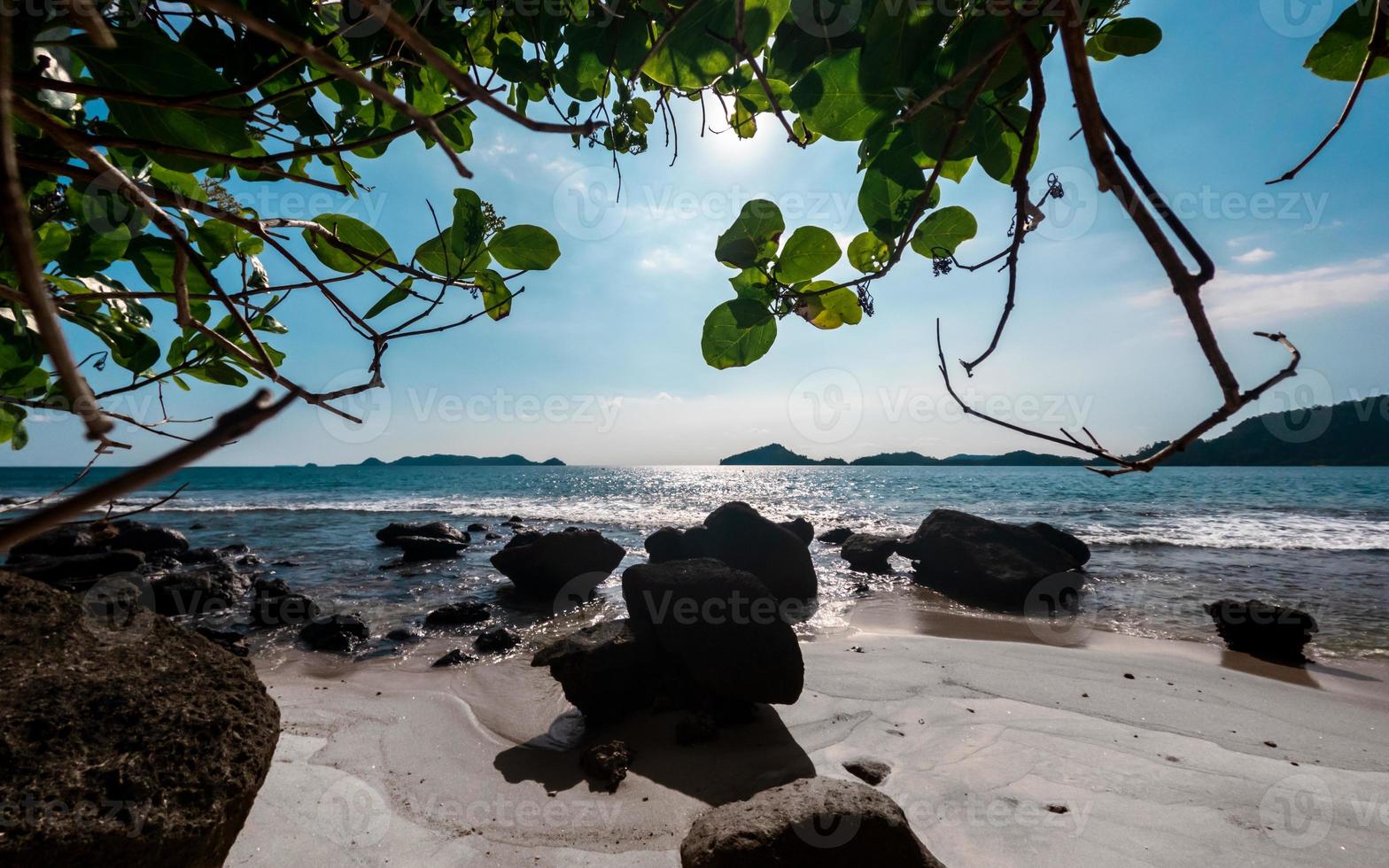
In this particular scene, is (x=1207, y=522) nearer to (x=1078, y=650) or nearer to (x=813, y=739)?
(x=1078, y=650)

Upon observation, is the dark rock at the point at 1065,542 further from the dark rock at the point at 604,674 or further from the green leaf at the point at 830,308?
the green leaf at the point at 830,308

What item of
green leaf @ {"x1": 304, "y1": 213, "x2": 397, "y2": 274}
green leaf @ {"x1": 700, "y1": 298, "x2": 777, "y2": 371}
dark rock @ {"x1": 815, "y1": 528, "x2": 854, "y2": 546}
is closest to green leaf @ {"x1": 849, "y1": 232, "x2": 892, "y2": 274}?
green leaf @ {"x1": 700, "y1": 298, "x2": 777, "y2": 371}

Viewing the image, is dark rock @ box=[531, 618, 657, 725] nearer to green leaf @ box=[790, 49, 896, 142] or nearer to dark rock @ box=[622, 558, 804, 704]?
dark rock @ box=[622, 558, 804, 704]

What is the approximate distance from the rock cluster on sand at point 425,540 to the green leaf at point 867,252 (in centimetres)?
1472

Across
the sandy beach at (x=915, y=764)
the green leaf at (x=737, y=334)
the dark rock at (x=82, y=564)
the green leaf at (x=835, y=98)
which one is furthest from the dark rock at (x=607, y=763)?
the dark rock at (x=82, y=564)

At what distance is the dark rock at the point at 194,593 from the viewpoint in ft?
29.1

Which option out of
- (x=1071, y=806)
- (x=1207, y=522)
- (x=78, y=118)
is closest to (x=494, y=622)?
(x=1071, y=806)

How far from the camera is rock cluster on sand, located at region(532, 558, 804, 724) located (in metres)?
4.23

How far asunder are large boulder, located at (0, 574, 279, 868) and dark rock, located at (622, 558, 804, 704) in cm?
263

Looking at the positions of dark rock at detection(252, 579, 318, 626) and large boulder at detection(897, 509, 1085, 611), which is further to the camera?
large boulder at detection(897, 509, 1085, 611)

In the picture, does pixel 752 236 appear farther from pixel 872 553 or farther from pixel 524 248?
pixel 872 553

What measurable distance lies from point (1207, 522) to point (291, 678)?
25.4m

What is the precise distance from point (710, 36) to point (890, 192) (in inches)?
13.3

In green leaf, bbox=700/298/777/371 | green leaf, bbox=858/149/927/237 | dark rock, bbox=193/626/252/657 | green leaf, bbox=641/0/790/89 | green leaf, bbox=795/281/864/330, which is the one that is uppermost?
green leaf, bbox=641/0/790/89
